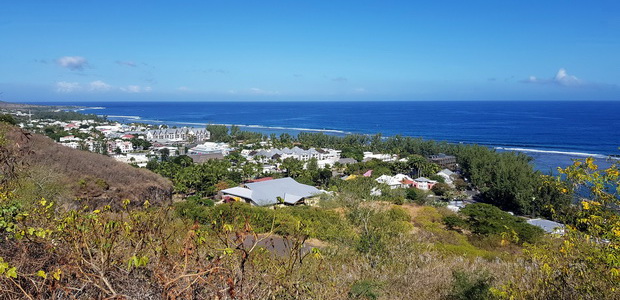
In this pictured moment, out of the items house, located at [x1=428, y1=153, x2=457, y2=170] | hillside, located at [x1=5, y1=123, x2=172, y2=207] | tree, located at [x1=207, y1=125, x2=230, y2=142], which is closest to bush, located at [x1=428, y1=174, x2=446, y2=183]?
house, located at [x1=428, y1=153, x2=457, y2=170]

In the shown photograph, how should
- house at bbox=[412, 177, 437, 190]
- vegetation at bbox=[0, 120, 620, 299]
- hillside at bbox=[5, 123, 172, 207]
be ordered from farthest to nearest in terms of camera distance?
house at bbox=[412, 177, 437, 190] < hillside at bbox=[5, 123, 172, 207] < vegetation at bbox=[0, 120, 620, 299]

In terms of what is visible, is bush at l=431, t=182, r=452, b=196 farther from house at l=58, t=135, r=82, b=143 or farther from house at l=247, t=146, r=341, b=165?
house at l=58, t=135, r=82, b=143

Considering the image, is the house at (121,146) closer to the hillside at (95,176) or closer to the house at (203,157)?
the house at (203,157)

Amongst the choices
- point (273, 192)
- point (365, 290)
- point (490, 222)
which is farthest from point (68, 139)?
point (365, 290)

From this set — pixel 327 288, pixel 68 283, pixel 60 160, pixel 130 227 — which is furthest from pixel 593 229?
pixel 60 160

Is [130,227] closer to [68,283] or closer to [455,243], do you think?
Result: [68,283]

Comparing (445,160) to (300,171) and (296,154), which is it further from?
(300,171)

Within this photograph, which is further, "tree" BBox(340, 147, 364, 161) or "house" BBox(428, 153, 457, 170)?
"tree" BBox(340, 147, 364, 161)
